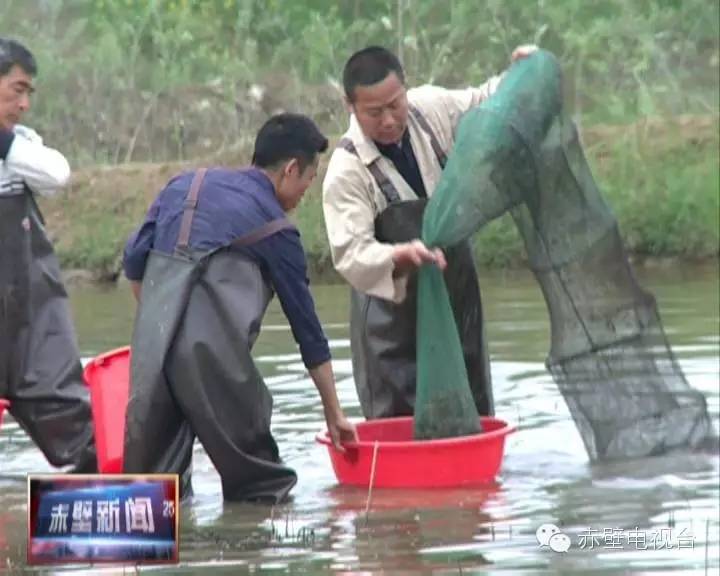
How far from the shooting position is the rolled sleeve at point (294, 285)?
699 centimetres

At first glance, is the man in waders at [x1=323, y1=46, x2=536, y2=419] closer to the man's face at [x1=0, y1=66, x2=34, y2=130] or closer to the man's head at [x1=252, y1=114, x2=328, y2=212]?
the man's head at [x1=252, y1=114, x2=328, y2=212]

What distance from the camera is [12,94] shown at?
25.3ft

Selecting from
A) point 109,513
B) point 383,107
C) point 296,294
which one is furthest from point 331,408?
point 109,513

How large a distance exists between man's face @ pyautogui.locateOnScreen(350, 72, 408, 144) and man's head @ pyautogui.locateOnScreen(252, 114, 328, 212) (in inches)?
17.5

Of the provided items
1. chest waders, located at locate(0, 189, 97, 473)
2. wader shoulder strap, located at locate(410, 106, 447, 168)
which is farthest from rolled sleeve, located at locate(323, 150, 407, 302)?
chest waders, located at locate(0, 189, 97, 473)

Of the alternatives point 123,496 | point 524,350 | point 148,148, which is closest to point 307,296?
point 123,496

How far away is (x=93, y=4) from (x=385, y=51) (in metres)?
13.5

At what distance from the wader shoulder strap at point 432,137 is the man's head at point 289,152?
0.74 meters

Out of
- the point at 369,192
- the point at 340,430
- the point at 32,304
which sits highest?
the point at 369,192

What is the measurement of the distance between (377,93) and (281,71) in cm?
1279

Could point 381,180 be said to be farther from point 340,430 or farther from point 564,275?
point 340,430

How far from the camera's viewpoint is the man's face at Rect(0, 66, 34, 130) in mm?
7695

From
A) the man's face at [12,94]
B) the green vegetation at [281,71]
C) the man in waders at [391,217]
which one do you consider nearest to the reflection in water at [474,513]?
the man in waders at [391,217]

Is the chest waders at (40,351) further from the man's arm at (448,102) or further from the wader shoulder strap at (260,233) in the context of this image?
the man's arm at (448,102)
